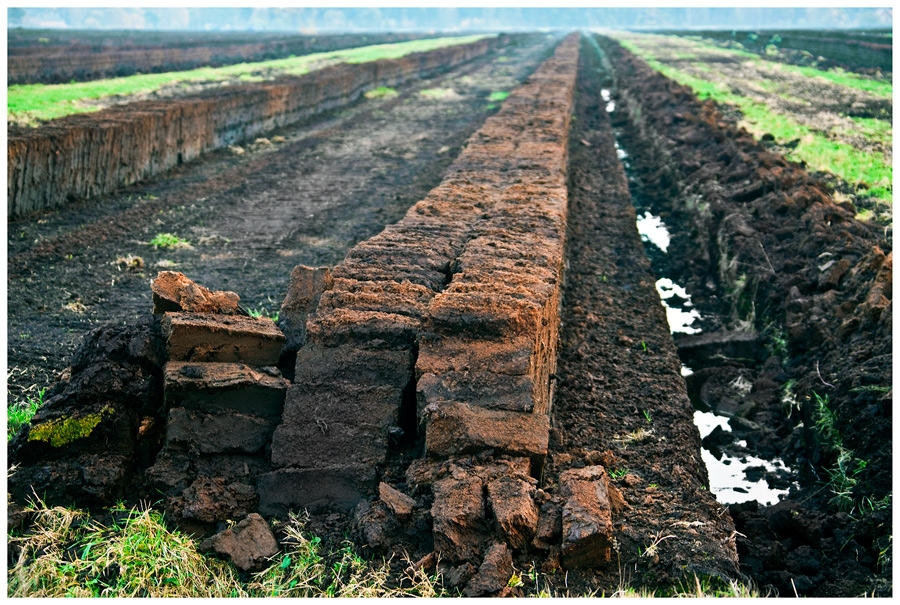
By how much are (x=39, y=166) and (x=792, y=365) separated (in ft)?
29.0

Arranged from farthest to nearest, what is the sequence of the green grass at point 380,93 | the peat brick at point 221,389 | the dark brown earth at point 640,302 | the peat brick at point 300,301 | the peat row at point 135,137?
1. the green grass at point 380,93
2. the peat row at point 135,137
3. the peat brick at point 300,301
4. the peat brick at point 221,389
5. the dark brown earth at point 640,302

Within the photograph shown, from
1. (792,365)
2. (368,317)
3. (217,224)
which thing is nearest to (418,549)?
(368,317)

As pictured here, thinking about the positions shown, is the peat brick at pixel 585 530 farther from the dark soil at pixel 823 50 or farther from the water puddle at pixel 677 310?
the dark soil at pixel 823 50

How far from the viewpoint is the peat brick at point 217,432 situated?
460cm

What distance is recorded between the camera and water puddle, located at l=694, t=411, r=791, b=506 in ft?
18.1

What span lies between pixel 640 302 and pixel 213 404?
460 cm

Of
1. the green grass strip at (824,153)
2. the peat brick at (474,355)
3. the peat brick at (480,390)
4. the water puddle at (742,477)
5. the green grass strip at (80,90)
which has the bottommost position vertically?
the water puddle at (742,477)

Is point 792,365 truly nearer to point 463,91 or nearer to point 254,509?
point 254,509

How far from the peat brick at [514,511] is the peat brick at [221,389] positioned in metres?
1.49

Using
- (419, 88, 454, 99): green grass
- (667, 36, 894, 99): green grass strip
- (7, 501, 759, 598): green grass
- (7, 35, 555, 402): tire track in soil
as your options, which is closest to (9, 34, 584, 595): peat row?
(7, 501, 759, 598): green grass

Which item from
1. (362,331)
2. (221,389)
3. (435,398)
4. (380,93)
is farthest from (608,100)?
(221,389)

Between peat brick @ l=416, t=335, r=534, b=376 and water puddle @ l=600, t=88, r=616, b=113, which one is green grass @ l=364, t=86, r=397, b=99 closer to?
water puddle @ l=600, t=88, r=616, b=113

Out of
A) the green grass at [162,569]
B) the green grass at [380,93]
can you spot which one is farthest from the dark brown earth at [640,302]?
the green grass at [380,93]

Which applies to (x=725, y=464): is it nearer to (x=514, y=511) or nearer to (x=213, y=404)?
(x=514, y=511)
